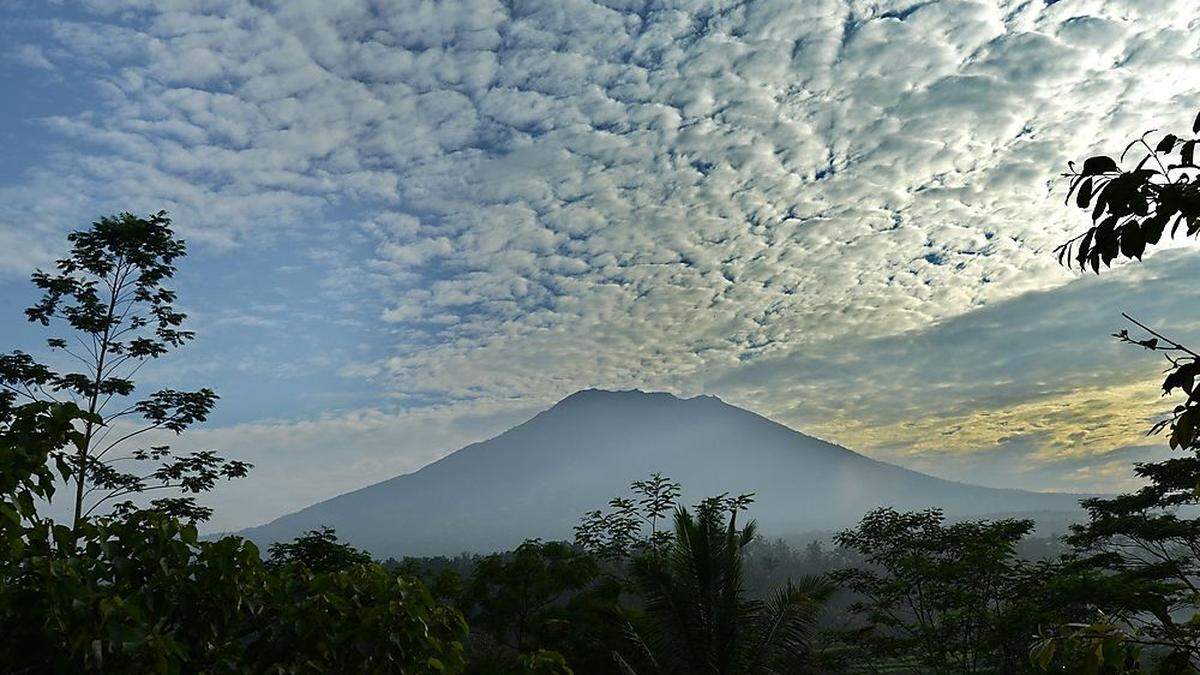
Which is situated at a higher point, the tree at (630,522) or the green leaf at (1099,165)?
the green leaf at (1099,165)

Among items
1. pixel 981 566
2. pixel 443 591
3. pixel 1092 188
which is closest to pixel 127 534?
pixel 1092 188

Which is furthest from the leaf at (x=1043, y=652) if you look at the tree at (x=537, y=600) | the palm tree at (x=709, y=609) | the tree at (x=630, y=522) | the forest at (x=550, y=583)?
the tree at (x=630, y=522)

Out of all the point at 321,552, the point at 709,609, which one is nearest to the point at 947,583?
the point at 709,609

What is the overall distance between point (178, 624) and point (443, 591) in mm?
12978

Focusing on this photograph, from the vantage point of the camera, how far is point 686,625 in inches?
459

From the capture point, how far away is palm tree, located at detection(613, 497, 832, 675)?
11.6m

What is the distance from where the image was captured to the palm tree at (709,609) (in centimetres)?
1155

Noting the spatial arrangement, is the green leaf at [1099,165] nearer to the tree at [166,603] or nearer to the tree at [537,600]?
the tree at [166,603]

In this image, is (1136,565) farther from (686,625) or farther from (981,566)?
(686,625)

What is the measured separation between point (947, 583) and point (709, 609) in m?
9.58

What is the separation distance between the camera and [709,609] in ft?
37.9

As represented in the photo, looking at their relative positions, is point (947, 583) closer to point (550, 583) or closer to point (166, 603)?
point (550, 583)

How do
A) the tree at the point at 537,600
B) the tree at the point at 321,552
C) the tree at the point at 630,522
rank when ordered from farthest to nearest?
1. the tree at the point at 630,522
2. the tree at the point at 537,600
3. the tree at the point at 321,552

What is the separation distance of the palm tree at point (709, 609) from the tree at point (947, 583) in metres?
6.12
